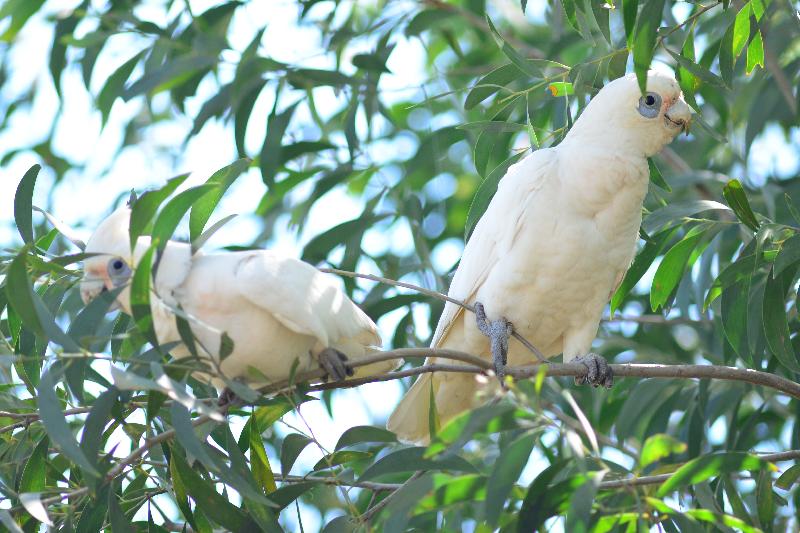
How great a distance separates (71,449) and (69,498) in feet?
1.60

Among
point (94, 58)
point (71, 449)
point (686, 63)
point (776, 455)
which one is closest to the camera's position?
point (71, 449)

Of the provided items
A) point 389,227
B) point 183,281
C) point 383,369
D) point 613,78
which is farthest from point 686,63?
point 389,227

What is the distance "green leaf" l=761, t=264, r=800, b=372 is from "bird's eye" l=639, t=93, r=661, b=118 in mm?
507

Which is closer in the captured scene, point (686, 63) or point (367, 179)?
point (686, 63)

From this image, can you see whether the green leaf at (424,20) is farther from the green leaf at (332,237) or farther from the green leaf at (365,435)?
the green leaf at (365,435)

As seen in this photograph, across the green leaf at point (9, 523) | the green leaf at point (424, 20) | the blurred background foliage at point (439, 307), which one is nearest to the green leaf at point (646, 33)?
the blurred background foliage at point (439, 307)

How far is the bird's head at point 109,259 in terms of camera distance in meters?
2.17

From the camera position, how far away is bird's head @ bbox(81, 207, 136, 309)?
7.13 feet

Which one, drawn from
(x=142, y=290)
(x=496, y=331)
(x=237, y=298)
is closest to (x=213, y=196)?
(x=237, y=298)

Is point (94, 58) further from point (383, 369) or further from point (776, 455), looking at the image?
point (776, 455)

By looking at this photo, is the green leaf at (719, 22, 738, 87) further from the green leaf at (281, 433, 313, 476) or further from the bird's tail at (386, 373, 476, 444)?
the green leaf at (281, 433, 313, 476)

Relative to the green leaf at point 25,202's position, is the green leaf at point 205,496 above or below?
below

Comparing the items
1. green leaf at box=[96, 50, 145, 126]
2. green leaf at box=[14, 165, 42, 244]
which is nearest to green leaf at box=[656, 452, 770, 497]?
green leaf at box=[14, 165, 42, 244]

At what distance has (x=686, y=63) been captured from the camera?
96.8 inches
